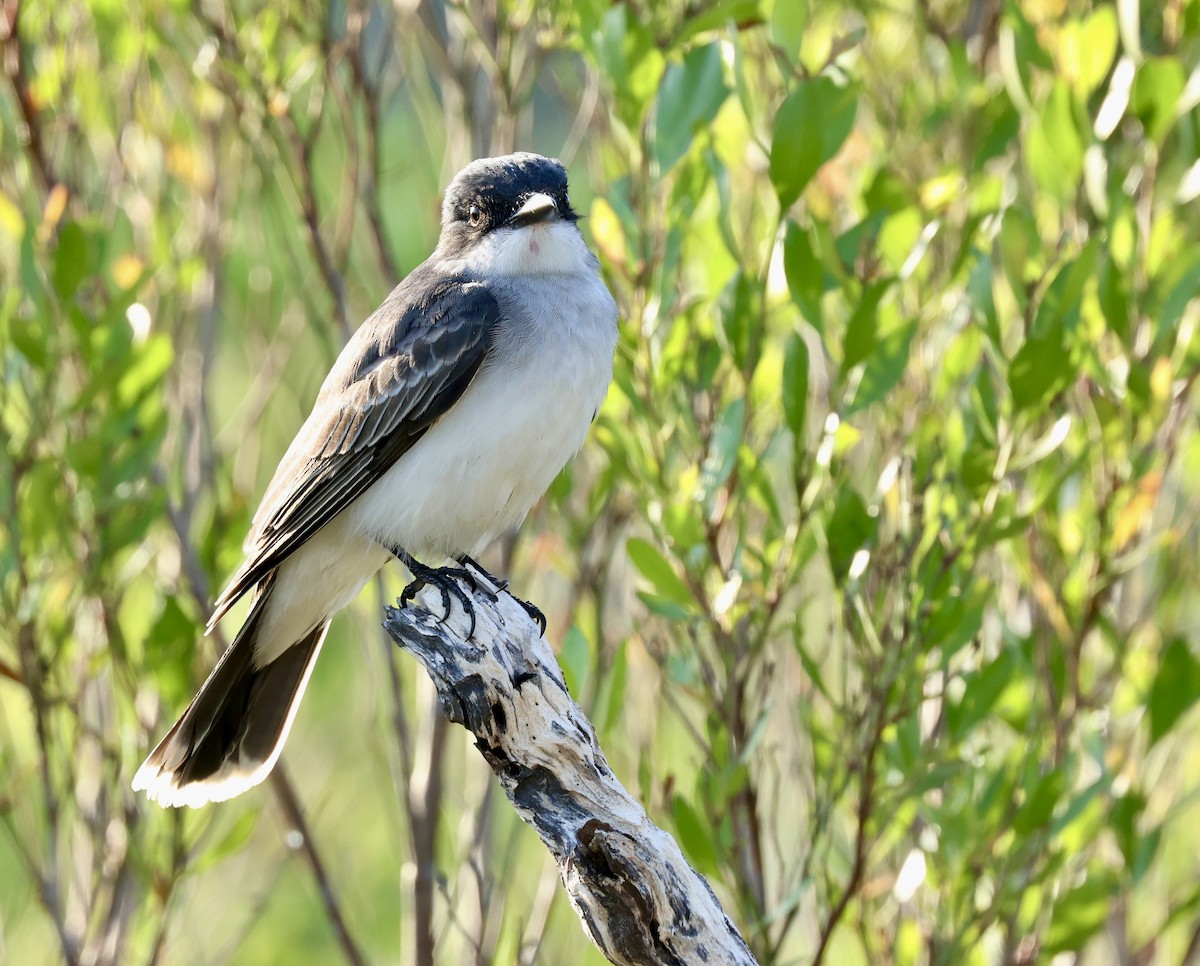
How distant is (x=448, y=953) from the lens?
5.40m

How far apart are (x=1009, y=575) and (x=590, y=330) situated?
1495 millimetres

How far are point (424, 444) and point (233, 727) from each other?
91 cm

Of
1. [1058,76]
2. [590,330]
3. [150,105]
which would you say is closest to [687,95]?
[590,330]

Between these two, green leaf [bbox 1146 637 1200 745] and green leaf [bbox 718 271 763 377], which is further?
green leaf [bbox 1146 637 1200 745]

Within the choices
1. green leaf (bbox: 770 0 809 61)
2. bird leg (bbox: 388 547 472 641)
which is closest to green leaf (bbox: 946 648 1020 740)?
bird leg (bbox: 388 547 472 641)

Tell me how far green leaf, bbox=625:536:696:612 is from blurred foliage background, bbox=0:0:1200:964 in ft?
0.04

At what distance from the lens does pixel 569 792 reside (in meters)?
2.66

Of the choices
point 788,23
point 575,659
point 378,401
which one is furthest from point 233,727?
point 788,23

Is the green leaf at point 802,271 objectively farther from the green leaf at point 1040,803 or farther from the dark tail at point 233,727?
the dark tail at point 233,727

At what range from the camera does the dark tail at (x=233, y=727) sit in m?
3.61

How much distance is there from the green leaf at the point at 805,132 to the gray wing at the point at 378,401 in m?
0.93

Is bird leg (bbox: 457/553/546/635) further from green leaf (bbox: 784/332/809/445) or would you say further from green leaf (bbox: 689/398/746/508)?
green leaf (bbox: 784/332/809/445)

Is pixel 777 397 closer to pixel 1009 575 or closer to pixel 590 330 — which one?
pixel 590 330

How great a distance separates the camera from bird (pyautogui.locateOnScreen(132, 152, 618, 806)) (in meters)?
3.51
